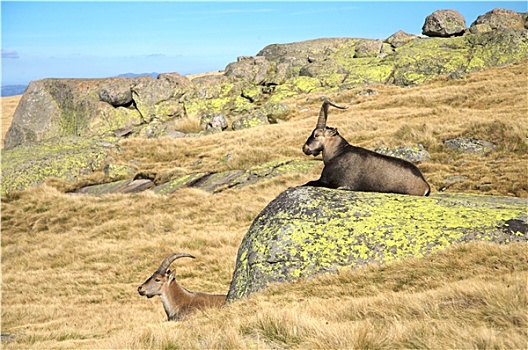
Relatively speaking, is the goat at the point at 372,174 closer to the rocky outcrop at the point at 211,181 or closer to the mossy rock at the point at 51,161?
the rocky outcrop at the point at 211,181

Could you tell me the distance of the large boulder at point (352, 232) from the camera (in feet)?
29.6

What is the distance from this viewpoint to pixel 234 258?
56.1 ft

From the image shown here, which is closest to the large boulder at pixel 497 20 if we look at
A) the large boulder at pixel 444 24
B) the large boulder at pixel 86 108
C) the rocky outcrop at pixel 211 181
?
the large boulder at pixel 444 24

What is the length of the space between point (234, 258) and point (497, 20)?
8113 cm

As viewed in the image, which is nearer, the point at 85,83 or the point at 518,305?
the point at 518,305

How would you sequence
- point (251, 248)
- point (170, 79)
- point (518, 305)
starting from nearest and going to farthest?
point (518, 305), point (251, 248), point (170, 79)

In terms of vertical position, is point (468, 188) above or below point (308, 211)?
below

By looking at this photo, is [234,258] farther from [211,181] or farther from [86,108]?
[86,108]

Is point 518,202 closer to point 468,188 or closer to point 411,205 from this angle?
point 411,205

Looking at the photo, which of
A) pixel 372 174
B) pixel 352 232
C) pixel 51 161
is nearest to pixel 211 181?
pixel 51 161

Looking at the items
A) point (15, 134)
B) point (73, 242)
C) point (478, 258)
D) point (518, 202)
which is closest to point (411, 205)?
point (478, 258)

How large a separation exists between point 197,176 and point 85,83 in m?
30.4

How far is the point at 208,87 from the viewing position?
203 feet

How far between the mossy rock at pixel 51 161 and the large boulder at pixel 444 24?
196 feet
